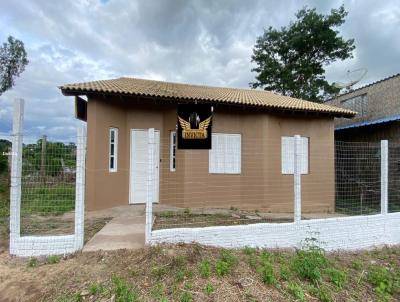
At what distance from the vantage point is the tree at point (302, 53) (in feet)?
68.4

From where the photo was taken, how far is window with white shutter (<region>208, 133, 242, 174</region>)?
9624mm

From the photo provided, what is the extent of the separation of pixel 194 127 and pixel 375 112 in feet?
35.8

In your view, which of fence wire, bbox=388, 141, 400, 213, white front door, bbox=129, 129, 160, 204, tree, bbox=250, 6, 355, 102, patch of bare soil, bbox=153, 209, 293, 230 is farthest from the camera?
tree, bbox=250, 6, 355, 102

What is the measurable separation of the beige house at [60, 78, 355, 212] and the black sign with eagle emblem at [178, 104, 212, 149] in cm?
189

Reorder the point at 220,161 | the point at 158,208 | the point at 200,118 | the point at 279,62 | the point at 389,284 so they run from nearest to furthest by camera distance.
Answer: the point at 389,284 → the point at 200,118 → the point at 158,208 → the point at 220,161 → the point at 279,62

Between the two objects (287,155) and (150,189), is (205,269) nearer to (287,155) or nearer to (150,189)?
(150,189)

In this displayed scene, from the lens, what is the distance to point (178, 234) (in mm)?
5016

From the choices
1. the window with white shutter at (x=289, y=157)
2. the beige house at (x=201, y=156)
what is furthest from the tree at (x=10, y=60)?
the window with white shutter at (x=289, y=157)

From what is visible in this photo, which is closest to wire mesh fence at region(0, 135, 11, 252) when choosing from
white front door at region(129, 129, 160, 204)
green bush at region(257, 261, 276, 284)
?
white front door at region(129, 129, 160, 204)

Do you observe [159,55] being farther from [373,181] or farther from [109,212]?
[373,181]

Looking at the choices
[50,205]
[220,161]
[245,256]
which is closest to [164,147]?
[220,161]

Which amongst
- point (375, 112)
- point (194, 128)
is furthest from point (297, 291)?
point (375, 112)

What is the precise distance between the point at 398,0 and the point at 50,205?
12.9m

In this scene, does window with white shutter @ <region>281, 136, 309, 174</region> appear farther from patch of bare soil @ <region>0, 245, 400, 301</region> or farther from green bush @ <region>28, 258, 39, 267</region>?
green bush @ <region>28, 258, 39, 267</region>
